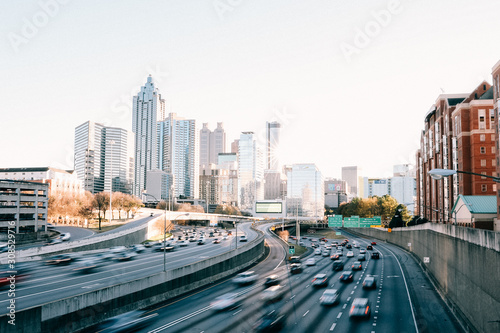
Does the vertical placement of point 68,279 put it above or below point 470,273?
below

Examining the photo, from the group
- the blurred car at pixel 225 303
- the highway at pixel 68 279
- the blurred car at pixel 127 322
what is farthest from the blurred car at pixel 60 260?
the blurred car at pixel 225 303

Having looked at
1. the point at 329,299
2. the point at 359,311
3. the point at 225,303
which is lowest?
the point at 329,299

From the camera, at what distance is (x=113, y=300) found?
34.7 meters

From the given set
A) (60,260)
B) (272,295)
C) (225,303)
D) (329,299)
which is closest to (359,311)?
(329,299)

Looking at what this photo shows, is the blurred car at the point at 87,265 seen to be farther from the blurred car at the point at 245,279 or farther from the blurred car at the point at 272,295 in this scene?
the blurred car at the point at 272,295

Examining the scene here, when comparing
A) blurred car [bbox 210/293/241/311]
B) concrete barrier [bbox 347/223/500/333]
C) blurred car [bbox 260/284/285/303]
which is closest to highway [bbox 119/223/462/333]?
blurred car [bbox 210/293/241/311]

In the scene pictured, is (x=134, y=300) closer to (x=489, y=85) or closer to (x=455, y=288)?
(x=455, y=288)

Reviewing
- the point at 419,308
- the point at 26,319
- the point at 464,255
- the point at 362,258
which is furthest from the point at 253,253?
the point at 26,319

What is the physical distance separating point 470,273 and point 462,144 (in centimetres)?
5076

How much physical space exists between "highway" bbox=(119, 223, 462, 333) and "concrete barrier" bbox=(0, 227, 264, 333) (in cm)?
161

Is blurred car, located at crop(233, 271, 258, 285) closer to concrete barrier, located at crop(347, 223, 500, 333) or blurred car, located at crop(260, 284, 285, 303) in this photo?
blurred car, located at crop(260, 284, 285, 303)

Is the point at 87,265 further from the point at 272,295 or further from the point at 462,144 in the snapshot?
the point at 462,144

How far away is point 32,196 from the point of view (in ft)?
315

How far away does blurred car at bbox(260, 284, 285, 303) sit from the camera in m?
42.2
